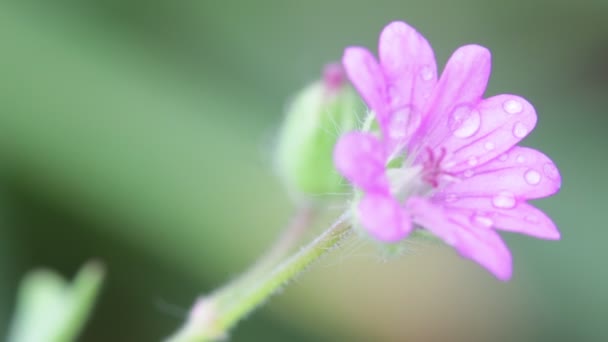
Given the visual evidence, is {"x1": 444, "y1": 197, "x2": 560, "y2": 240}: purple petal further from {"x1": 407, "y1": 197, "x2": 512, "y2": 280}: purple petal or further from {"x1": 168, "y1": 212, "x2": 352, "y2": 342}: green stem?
{"x1": 168, "y1": 212, "x2": 352, "y2": 342}: green stem

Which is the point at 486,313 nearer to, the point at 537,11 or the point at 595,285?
the point at 595,285

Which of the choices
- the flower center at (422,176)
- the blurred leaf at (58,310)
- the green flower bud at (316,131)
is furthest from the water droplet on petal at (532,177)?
the blurred leaf at (58,310)

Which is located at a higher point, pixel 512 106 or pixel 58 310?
pixel 58 310

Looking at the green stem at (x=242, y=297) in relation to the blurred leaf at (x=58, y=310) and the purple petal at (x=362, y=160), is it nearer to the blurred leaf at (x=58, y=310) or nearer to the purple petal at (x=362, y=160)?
the purple petal at (x=362, y=160)

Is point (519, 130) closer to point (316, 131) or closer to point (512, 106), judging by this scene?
point (512, 106)

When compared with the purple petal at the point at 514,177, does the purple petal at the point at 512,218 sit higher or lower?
lower

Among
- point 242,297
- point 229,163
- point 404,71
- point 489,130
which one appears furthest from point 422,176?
point 229,163
